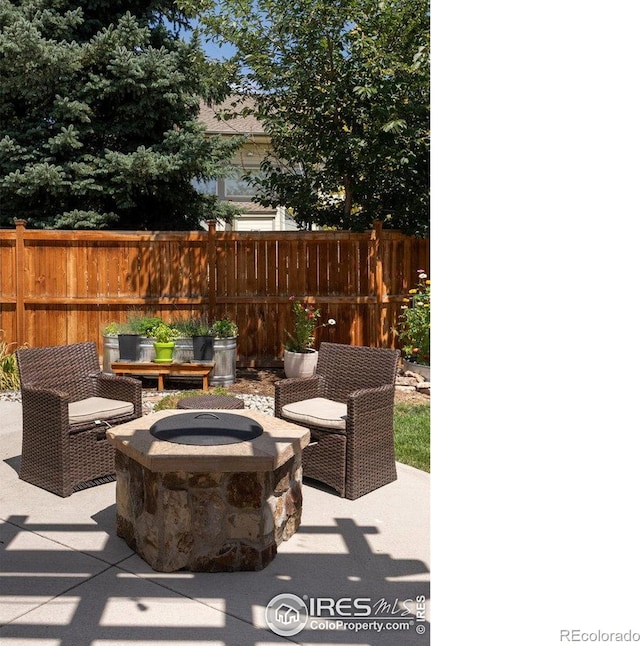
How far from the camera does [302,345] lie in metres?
7.49

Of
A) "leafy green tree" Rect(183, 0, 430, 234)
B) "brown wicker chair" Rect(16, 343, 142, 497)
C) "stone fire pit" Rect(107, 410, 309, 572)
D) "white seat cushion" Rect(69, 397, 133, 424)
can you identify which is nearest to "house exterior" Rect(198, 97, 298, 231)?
"leafy green tree" Rect(183, 0, 430, 234)

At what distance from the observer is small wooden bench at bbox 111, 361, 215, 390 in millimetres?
6816

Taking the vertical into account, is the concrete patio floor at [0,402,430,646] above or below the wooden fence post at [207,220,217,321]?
below

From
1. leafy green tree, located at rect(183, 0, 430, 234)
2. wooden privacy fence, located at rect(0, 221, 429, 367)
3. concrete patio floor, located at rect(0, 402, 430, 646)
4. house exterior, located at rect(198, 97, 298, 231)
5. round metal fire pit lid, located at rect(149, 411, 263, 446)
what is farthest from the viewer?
house exterior, located at rect(198, 97, 298, 231)

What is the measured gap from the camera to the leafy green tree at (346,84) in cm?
726

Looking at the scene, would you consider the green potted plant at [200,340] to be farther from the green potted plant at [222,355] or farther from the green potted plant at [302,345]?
the green potted plant at [302,345]

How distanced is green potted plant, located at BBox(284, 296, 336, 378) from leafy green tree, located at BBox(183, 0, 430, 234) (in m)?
1.39

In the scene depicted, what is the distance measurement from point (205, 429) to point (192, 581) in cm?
69

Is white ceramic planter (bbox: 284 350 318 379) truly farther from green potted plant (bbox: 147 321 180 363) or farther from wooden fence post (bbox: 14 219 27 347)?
wooden fence post (bbox: 14 219 27 347)

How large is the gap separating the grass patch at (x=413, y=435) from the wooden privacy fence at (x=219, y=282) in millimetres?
2164

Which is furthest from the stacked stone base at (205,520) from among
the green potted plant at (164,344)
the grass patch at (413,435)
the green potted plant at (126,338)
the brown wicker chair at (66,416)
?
the green potted plant at (126,338)

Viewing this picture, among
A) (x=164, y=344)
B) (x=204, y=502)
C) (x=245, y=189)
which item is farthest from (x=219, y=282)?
(x=245, y=189)
